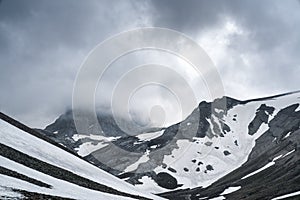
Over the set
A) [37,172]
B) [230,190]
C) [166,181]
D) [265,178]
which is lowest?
[37,172]

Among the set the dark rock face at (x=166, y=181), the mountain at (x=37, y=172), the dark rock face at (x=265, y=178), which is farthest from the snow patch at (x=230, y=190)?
the mountain at (x=37, y=172)

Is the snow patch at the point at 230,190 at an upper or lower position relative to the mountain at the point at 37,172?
upper

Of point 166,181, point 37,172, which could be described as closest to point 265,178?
point 166,181

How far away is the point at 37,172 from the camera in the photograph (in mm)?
38000

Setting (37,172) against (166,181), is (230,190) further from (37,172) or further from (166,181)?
(37,172)

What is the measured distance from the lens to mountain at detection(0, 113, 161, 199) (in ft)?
91.4

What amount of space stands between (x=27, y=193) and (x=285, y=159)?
137m

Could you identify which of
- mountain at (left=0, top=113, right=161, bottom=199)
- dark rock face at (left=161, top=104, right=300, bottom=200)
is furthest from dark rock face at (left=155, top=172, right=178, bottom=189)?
mountain at (left=0, top=113, right=161, bottom=199)

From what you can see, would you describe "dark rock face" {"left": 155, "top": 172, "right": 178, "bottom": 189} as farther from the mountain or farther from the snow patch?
the mountain

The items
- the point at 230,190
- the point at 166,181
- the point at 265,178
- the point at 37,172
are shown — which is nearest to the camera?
the point at 37,172

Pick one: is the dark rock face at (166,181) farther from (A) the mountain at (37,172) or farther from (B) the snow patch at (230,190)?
(A) the mountain at (37,172)

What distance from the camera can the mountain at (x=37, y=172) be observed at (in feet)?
91.4

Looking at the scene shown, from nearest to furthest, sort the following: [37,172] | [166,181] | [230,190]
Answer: [37,172]
[230,190]
[166,181]

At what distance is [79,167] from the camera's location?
54.1 meters
